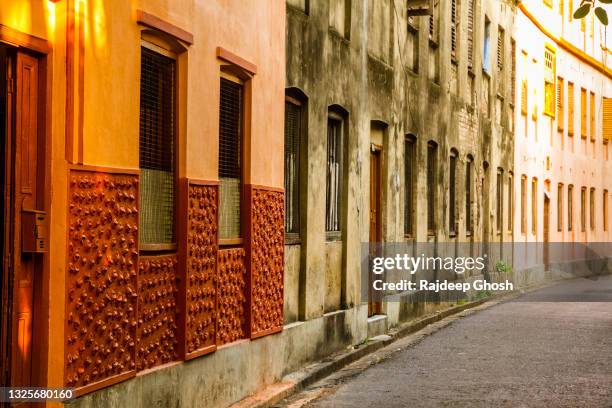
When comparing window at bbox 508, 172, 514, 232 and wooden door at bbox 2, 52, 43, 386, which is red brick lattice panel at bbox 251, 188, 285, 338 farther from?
window at bbox 508, 172, 514, 232

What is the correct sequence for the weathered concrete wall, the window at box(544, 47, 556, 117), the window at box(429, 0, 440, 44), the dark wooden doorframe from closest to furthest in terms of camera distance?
the dark wooden doorframe
the weathered concrete wall
the window at box(429, 0, 440, 44)
the window at box(544, 47, 556, 117)

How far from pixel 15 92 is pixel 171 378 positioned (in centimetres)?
315

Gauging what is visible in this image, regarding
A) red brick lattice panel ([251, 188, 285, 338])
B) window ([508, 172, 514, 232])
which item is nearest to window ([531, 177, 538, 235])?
window ([508, 172, 514, 232])

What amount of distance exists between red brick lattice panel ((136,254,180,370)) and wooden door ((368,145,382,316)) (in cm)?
896

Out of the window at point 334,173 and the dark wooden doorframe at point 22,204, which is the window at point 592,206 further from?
the dark wooden doorframe at point 22,204

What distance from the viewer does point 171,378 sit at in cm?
944

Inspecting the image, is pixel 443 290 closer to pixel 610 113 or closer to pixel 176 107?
pixel 176 107

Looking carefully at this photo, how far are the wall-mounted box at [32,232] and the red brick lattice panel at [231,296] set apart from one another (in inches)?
148

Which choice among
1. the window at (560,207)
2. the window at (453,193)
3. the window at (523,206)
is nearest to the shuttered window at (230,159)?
the window at (453,193)

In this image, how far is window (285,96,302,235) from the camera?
45.0ft

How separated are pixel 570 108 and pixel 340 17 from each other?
2699 centimetres

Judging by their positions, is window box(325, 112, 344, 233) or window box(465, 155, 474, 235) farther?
window box(465, 155, 474, 235)

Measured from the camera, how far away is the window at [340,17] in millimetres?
15430

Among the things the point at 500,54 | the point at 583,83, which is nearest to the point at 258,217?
the point at 500,54
